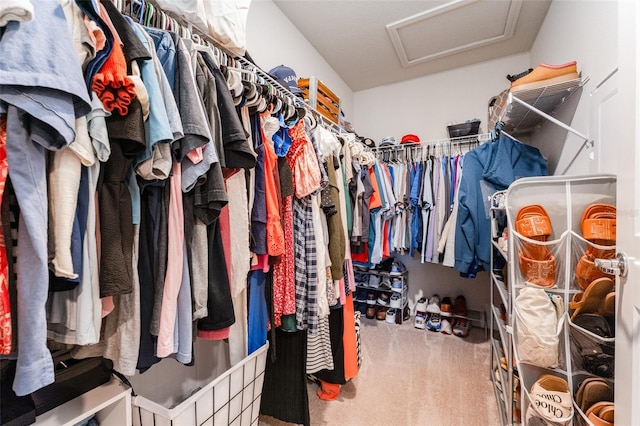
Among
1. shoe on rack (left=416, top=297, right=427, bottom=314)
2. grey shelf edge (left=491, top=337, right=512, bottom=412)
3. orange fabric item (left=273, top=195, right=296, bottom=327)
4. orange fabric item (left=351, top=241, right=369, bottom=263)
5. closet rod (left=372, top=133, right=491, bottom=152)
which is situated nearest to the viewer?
orange fabric item (left=273, top=195, right=296, bottom=327)

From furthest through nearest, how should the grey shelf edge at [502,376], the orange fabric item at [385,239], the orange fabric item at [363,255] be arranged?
the orange fabric item at [385,239]
the orange fabric item at [363,255]
the grey shelf edge at [502,376]

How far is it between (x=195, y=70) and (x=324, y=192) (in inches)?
28.7

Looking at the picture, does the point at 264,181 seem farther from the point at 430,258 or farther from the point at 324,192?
the point at 430,258

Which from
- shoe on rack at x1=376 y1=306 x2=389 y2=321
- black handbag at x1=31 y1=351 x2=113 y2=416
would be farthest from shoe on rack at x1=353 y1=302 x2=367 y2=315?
black handbag at x1=31 y1=351 x2=113 y2=416

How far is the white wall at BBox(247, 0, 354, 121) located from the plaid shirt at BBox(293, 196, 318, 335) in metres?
1.24

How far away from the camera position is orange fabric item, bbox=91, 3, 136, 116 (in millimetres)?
521

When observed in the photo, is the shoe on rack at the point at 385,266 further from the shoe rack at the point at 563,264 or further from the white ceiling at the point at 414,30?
the white ceiling at the point at 414,30

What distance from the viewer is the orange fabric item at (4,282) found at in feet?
1.46

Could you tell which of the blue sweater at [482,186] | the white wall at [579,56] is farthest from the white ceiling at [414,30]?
the blue sweater at [482,186]

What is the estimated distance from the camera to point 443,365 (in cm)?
199

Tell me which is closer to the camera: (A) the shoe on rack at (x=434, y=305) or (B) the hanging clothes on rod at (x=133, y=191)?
(B) the hanging clothes on rod at (x=133, y=191)

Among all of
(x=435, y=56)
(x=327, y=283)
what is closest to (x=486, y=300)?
(x=327, y=283)

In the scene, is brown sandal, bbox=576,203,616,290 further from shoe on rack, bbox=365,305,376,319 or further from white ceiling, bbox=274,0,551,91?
shoe on rack, bbox=365,305,376,319

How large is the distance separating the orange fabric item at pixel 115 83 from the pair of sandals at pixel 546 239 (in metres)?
1.28
